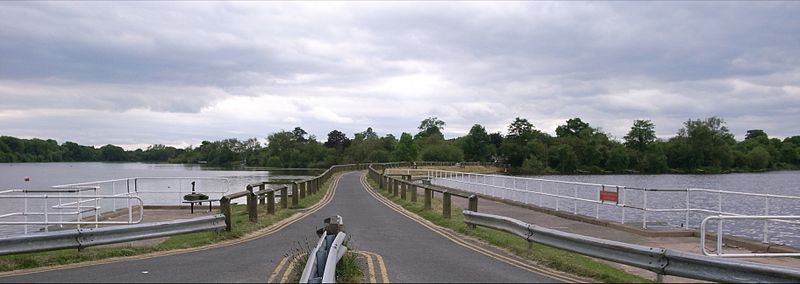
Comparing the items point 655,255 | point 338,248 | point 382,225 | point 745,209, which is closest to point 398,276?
point 338,248

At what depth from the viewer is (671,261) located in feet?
30.5

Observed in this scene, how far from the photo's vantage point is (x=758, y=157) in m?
135

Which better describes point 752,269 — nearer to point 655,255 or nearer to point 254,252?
point 655,255

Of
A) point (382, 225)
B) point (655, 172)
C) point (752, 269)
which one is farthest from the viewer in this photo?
point (655, 172)

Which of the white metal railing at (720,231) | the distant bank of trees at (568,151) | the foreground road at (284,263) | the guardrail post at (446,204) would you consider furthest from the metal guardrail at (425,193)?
the distant bank of trees at (568,151)

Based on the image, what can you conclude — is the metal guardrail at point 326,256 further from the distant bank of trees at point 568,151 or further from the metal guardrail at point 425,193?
the distant bank of trees at point 568,151

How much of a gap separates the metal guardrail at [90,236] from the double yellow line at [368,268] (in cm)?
305

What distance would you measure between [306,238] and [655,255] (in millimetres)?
8086

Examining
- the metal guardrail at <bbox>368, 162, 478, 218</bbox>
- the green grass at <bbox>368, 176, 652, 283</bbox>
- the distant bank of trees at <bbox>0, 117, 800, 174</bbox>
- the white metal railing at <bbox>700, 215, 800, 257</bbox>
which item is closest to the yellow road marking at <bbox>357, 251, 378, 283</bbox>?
the green grass at <bbox>368, 176, 652, 283</bbox>

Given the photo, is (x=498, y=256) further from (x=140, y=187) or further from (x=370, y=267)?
(x=140, y=187)

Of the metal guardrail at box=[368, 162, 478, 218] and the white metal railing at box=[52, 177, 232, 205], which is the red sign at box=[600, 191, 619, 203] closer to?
the metal guardrail at box=[368, 162, 478, 218]

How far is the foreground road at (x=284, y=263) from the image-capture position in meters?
9.72

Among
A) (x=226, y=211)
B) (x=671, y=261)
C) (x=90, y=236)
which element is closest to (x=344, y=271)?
(x=671, y=261)

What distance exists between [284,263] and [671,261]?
6.05 meters
